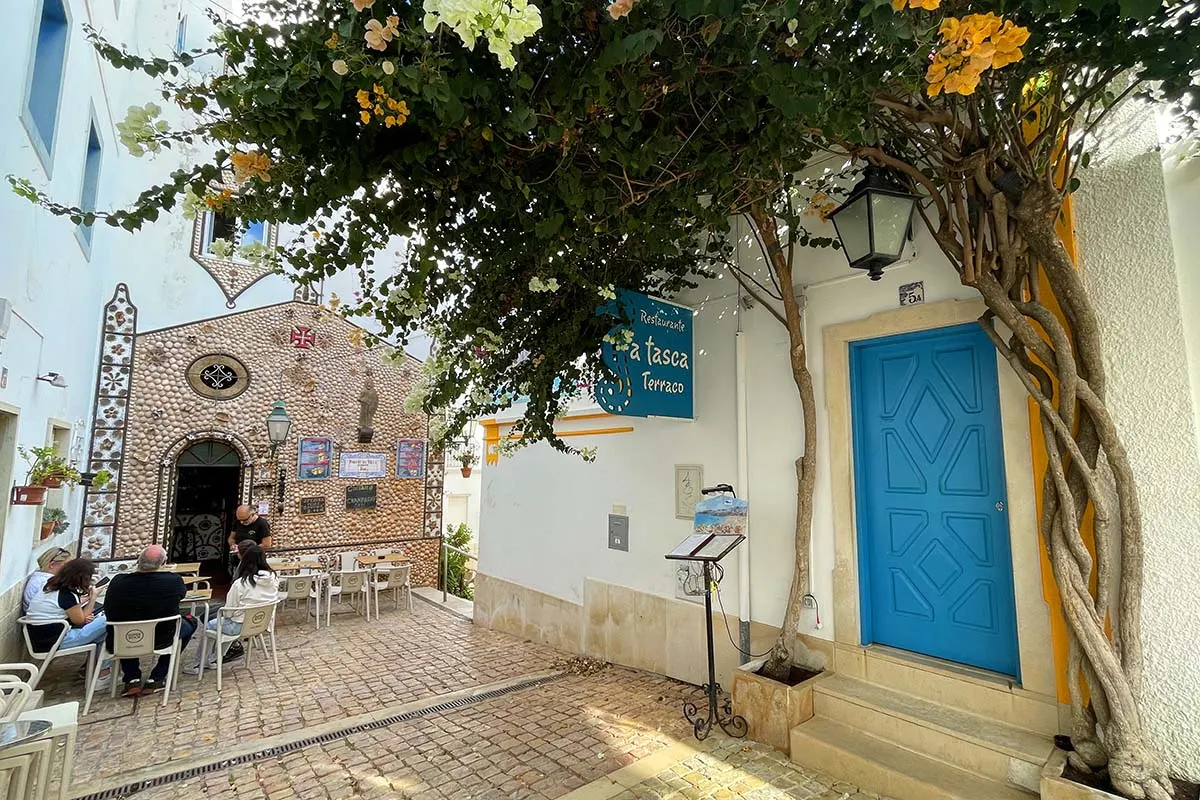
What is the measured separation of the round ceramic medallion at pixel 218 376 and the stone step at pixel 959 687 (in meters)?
10.4

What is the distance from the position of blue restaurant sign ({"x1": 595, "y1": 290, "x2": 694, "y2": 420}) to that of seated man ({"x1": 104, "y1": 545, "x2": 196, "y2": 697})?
14.4 feet

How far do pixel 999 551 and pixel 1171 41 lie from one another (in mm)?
2629

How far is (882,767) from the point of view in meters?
3.04

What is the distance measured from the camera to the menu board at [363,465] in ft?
35.1

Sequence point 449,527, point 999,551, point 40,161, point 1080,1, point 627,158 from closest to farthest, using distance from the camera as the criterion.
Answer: point 1080,1 < point 627,158 < point 999,551 < point 40,161 < point 449,527

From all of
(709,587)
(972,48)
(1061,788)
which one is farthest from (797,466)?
(972,48)

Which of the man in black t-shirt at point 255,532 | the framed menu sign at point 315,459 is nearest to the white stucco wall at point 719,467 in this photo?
the man in black t-shirt at point 255,532

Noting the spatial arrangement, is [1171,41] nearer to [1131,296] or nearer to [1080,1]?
[1080,1]

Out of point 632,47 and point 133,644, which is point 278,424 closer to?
point 133,644

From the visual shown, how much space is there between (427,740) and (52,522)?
5531mm

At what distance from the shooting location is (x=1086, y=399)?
9.20ft

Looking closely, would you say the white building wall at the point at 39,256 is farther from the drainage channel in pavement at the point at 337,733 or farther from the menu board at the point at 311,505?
the menu board at the point at 311,505

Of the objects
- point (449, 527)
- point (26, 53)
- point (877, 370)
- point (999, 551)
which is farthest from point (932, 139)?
point (449, 527)

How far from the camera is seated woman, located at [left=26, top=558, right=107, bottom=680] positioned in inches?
198
